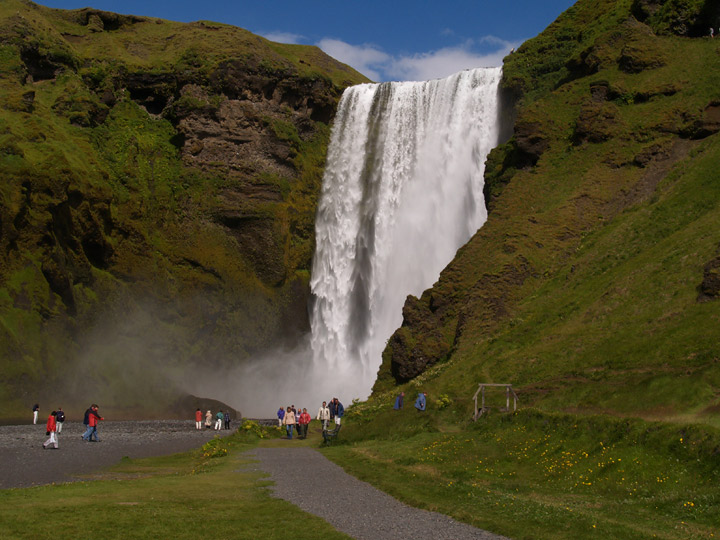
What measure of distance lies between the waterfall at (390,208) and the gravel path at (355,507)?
1581 inches

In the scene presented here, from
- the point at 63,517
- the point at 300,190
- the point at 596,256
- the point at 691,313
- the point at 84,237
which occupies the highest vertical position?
the point at 300,190

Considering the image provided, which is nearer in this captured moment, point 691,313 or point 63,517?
point 63,517

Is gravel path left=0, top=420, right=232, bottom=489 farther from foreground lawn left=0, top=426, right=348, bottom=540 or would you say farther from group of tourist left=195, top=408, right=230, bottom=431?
foreground lawn left=0, top=426, right=348, bottom=540

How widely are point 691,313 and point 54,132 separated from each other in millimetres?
55406

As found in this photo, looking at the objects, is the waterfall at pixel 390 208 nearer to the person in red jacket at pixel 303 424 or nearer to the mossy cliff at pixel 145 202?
the mossy cliff at pixel 145 202

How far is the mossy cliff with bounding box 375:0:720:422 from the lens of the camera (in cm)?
2466

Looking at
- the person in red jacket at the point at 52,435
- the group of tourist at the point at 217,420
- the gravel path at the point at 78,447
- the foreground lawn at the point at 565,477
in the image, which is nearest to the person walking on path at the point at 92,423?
the gravel path at the point at 78,447

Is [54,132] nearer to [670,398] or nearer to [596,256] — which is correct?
[596,256]

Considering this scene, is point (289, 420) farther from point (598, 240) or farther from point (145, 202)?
point (145, 202)

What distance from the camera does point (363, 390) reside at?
60.7 metres

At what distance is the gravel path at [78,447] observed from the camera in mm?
22422

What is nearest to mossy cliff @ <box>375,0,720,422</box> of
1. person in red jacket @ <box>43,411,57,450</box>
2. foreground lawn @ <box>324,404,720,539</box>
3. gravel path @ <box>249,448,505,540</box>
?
foreground lawn @ <box>324,404,720,539</box>

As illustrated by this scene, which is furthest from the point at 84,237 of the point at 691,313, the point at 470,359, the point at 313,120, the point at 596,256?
the point at 691,313

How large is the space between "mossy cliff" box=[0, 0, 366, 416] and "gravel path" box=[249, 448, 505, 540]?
33.8 m
